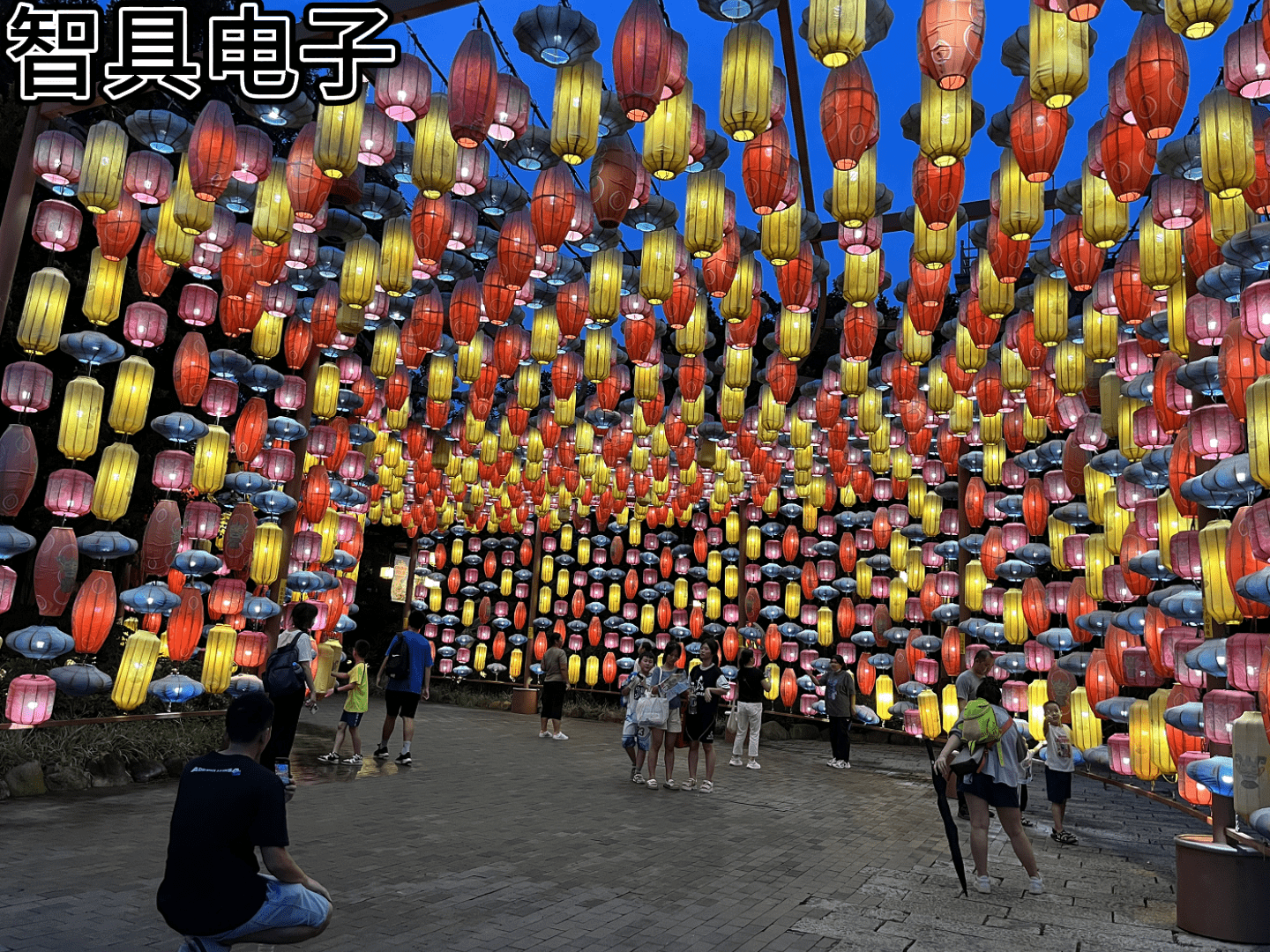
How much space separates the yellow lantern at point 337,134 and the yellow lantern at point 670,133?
2.00 metres

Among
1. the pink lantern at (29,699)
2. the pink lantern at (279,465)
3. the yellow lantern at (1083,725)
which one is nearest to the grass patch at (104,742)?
the pink lantern at (29,699)

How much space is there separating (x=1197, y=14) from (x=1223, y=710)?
434 cm

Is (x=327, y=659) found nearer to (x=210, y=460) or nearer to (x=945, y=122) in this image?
(x=210, y=460)

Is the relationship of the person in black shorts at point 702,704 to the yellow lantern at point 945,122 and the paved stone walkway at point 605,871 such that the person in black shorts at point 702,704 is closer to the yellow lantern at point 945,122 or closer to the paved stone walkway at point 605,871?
the paved stone walkway at point 605,871

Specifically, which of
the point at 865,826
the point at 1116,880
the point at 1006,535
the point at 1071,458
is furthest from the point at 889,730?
the point at 1116,880

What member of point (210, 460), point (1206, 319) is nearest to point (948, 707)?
point (1206, 319)

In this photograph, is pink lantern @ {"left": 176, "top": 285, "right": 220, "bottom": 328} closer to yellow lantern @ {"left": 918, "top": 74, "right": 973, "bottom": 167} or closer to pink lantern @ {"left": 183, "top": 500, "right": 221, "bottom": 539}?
pink lantern @ {"left": 183, "top": 500, "right": 221, "bottom": 539}

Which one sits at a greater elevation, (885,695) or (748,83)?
(748,83)

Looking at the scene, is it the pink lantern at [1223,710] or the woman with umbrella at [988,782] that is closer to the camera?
the pink lantern at [1223,710]

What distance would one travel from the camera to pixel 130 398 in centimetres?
898

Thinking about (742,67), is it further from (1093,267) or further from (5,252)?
(5,252)

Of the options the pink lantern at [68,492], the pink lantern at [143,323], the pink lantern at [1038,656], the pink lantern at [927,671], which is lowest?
the pink lantern at [927,671]

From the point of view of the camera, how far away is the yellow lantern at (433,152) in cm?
620

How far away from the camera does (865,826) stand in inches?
336
